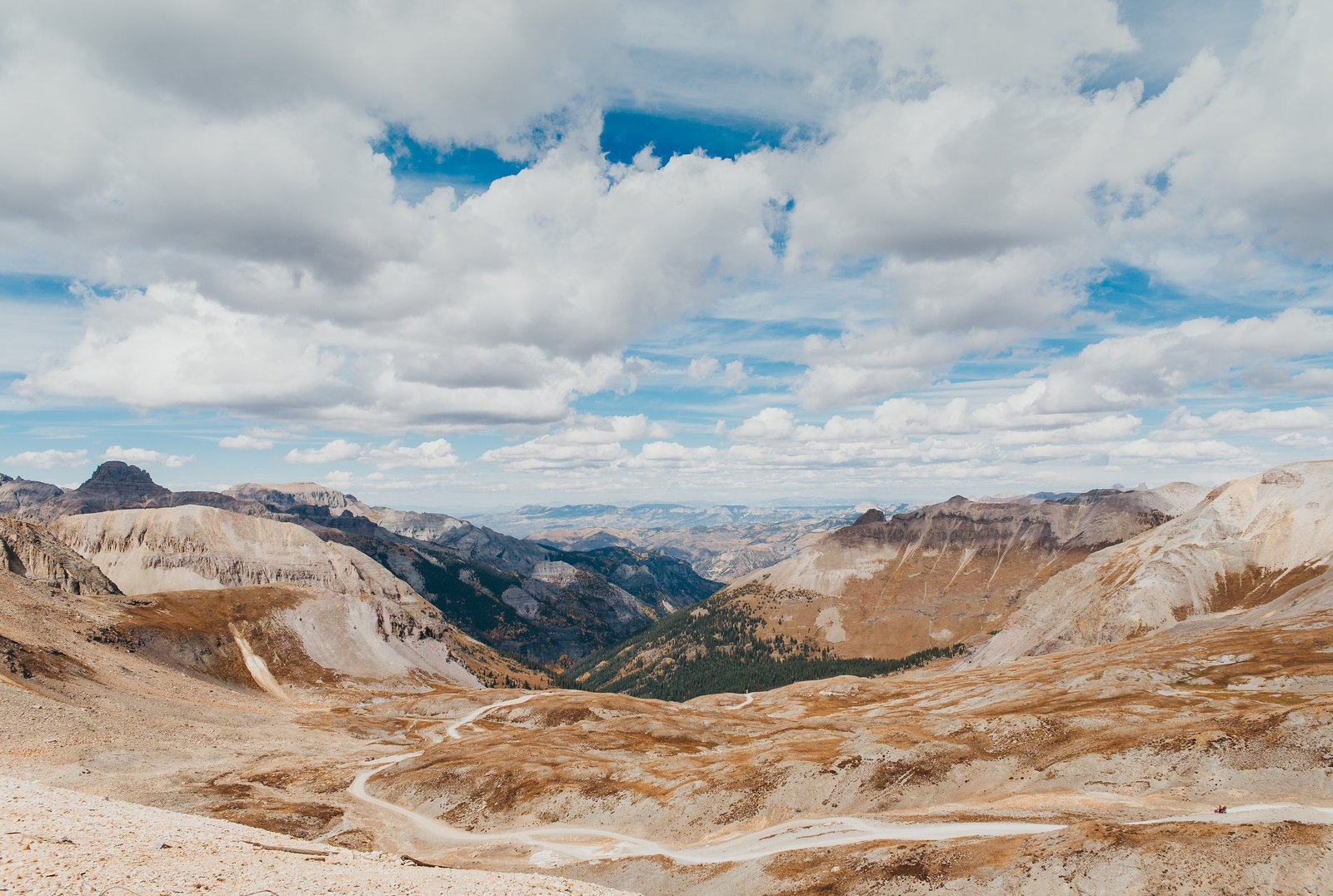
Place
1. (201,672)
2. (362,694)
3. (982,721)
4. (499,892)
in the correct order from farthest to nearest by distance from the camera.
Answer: (362,694), (201,672), (982,721), (499,892)

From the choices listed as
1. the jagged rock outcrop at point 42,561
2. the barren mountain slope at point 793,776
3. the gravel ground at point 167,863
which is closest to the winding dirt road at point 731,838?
the barren mountain slope at point 793,776

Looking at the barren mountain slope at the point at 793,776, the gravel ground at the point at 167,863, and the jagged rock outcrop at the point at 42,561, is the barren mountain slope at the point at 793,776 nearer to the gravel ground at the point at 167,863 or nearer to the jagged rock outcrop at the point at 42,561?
the gravel ground at the point at 167,863

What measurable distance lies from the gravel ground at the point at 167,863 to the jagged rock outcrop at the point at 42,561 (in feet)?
625

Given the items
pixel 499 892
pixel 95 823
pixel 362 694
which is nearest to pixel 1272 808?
pixel 499 892

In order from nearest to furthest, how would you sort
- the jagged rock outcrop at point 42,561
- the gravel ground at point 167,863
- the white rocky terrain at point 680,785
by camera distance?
the gravel ground at point 167,863, the white rocky terrain at point 680,785, the jagged rock outcrop at point 42,561

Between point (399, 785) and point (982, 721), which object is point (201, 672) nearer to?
point (399, 785)

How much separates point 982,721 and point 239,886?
83.7 meters

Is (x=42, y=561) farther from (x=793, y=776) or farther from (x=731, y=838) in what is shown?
(x=793, y=776)

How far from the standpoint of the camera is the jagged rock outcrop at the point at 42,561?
17762 cm

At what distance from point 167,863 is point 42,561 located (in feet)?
712

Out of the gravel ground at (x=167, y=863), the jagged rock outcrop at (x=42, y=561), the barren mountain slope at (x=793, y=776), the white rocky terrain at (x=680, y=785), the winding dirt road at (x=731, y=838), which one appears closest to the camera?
the gravel ground at (x=167, y=863)

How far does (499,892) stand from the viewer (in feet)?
103

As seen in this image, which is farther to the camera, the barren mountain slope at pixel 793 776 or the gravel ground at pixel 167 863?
the barren mountain slope at pixel 793 776

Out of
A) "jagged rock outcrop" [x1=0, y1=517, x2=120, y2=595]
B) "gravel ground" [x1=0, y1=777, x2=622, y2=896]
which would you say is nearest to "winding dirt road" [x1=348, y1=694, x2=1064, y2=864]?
"gravel ground" [x1=0, y1=777, x2=622, y2=896]
